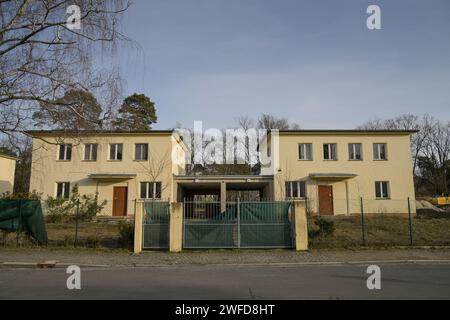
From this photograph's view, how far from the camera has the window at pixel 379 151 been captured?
30258mm

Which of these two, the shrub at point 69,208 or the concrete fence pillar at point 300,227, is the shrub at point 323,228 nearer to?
the concrete fence pillar at point 300,227

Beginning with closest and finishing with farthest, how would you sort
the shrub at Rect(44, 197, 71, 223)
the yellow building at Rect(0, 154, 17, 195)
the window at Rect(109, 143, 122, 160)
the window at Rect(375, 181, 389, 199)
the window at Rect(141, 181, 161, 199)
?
the shrub at Rect(44, 197, 71, 223) < the window at Rect(141, 181, 161, 199) < the window at Rect(375, 181, 389, 199) < the window at Rect(109, 143, 122, 160) < the yellow building at Rect(0, 154, 17, 195)

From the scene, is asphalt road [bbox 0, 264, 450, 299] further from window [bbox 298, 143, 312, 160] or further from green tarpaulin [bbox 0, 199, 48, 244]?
window [bbox 298, 143, 312, 160]

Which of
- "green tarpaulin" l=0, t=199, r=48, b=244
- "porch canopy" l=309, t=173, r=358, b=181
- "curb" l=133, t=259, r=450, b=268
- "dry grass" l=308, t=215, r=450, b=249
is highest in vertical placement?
"porch canopy" l=309, t=173, r=358, b=181

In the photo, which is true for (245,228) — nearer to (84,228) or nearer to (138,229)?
(138,229)

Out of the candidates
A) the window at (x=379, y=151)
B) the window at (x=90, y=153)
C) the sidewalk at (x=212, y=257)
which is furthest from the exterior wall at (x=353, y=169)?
the window at (x=90, y=153)

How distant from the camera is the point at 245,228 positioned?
14.9m

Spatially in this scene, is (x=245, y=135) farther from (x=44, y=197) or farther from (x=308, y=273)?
(x=308, y=273)

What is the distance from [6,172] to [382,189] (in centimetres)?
3441

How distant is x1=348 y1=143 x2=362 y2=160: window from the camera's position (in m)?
30.1

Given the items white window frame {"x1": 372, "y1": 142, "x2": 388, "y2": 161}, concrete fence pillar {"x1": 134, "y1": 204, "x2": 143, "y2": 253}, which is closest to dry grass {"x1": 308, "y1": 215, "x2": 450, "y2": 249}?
concrete fence pillar {"x1": 134, "y1": 204, "x2": 143, "y2": 253}

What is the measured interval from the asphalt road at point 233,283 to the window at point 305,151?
18.4m

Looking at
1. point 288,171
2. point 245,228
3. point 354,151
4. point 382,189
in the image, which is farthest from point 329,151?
point 245,228
